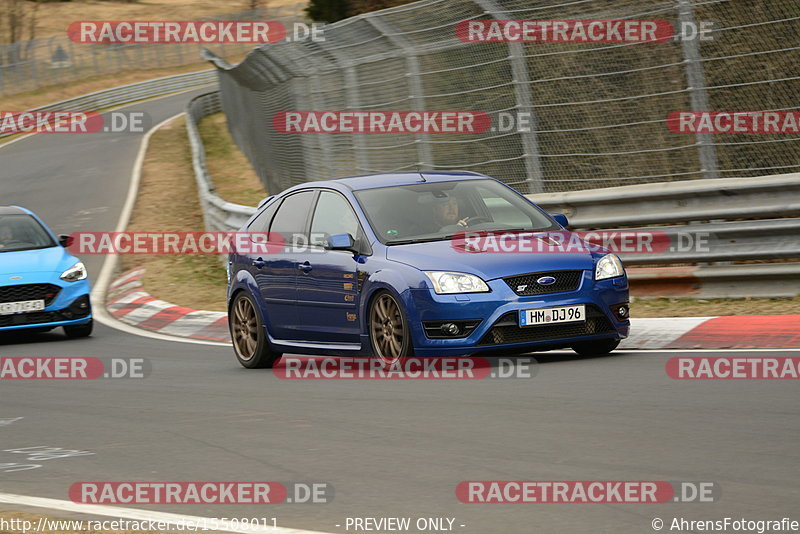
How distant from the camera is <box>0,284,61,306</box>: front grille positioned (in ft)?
49.8

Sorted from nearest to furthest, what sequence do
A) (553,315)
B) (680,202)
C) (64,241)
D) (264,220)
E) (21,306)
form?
1. (553,315)
2. (264,220)
3. (680,202)
4. (21,306)
5. (64,241)

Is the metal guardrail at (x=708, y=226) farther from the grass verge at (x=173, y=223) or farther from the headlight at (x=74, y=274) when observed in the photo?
the grass verge at (x=173, y=223)

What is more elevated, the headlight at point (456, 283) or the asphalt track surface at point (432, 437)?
the headlight at point (456, 283)

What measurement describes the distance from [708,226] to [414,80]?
437 cm

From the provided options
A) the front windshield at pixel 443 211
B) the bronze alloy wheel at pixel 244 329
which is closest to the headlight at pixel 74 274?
the bronze alloy wheel at pixel 244 329

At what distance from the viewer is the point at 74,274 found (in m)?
15.9

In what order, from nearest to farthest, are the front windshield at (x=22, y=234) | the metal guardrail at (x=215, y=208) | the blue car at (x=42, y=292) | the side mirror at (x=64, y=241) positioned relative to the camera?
the blue car at (x=42, y=292)
the front windshield at (x=22, y=234)
the side mirror at (x=64, y=241)
the metal guardrail at (x=215, y=208)

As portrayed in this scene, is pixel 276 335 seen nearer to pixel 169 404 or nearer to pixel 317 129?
pixel 169 404

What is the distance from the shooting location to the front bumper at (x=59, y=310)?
1530 centimetres

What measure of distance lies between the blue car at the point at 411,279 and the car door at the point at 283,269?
14 mm

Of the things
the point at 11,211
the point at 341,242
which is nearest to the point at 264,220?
the point at 341,242

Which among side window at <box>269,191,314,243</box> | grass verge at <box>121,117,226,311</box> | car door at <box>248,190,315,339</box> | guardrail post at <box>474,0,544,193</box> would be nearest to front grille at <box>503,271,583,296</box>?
car door at <box>248,190,315,339</box>

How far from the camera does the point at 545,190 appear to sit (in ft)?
46.9

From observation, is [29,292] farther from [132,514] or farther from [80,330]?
[132,514]
